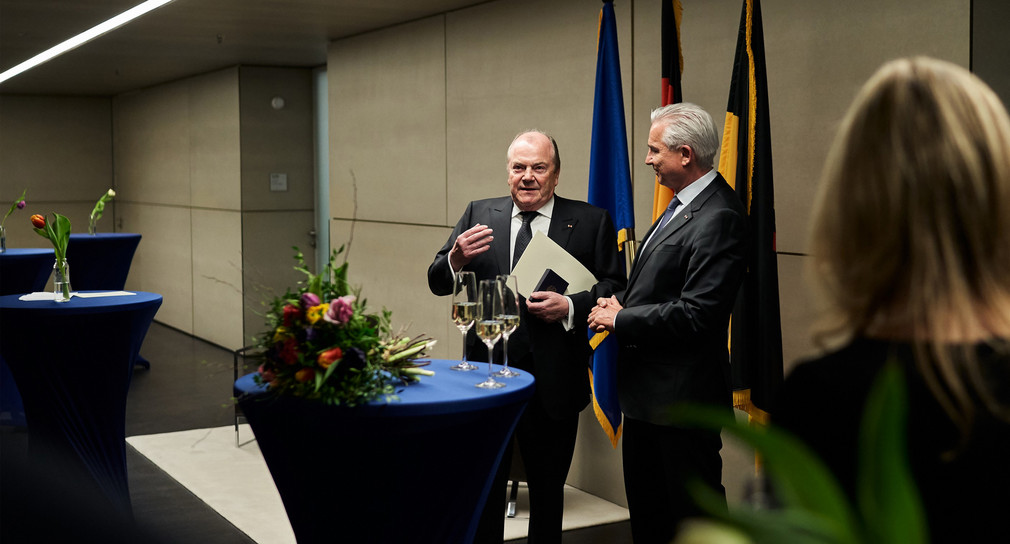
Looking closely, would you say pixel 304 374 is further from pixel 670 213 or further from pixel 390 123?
pixel 390 123

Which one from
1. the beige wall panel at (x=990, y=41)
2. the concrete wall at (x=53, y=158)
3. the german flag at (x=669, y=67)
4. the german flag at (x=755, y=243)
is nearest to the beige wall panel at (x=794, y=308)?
the german flag at (x=755, y=243)

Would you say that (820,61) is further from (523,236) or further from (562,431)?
(562,431)

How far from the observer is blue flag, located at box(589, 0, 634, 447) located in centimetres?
411

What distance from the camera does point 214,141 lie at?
10.4 m

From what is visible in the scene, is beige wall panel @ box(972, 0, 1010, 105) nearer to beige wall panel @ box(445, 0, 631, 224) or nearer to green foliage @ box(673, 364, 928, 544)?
beige wall panel @ box(445, 0, 631, 224)

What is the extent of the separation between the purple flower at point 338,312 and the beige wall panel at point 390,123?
12.6ft

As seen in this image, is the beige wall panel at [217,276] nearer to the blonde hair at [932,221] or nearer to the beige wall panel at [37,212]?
the beige wall panel at [37,212]

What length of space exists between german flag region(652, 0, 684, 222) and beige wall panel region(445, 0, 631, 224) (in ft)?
2.82

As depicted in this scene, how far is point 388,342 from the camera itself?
2.60 meters

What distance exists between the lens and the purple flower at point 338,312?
92.6 inches

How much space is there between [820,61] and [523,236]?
1.31 meters

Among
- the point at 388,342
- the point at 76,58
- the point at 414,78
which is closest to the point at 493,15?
the point at 414,78

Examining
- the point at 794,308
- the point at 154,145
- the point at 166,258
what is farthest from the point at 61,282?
the point at 154,145

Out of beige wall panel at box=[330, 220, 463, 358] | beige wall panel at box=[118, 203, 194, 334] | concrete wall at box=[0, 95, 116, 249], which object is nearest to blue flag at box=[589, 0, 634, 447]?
beige wall panel at box=[330, 220, 463, 358]
